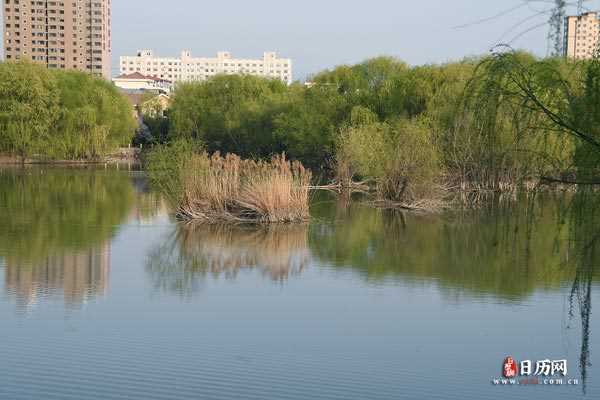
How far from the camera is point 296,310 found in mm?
9008

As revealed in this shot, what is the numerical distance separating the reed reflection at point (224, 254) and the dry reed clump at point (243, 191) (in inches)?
23.7

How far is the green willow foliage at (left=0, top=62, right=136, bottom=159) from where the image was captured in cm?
3728

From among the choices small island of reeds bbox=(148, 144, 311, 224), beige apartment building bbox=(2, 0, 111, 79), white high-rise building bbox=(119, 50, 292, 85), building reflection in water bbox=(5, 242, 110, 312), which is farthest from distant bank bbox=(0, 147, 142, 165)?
white high-rise building bbox=(119, 50, 292, 85)

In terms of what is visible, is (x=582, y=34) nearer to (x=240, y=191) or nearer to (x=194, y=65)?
(x=240, y=191)

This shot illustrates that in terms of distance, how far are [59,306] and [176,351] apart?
2140 mm

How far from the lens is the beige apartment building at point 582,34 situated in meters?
3.72

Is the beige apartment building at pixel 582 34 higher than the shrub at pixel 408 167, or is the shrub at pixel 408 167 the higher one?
the beige apartment building at pixel 582 34

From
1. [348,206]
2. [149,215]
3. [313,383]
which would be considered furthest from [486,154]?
[348,206]

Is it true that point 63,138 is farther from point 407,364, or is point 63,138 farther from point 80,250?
point 407,364

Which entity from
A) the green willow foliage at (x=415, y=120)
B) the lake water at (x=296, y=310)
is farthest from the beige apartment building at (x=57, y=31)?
the lake water at (x=296, y=310)

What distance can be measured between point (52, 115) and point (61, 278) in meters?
29.5

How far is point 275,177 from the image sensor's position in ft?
51.4

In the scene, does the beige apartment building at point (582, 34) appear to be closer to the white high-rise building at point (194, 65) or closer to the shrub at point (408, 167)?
the shrub at point (408, 167)

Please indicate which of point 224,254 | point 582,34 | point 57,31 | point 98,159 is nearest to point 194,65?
point 57,31
